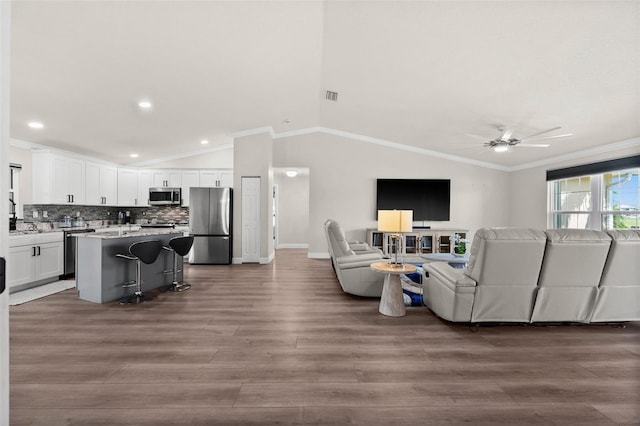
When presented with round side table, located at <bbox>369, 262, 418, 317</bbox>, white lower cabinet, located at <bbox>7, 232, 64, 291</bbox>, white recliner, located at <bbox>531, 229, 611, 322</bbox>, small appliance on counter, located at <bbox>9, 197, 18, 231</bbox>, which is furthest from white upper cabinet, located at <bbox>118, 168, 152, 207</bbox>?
white recliner, located at <bbox>531, 229, 611, 322</bbox>

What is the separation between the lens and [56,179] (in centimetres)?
571

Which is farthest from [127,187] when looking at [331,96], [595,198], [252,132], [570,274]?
[595,198]

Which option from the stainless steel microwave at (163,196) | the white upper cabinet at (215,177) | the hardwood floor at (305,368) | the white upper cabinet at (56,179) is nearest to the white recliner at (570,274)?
the hardwood floor at (305,368)

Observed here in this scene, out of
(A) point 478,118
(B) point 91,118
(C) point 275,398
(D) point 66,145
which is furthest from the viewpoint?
(D) point 66,145

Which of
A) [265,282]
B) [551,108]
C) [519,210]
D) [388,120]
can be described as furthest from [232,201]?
[519,210]

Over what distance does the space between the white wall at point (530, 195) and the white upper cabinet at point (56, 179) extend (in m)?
9.94

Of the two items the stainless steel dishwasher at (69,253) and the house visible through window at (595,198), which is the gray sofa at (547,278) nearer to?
the house visible through window at (595,198)

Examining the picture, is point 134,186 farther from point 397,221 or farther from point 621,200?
point 621,200

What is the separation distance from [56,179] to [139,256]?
11.4 feet

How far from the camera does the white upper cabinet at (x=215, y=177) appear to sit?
758 centimetres

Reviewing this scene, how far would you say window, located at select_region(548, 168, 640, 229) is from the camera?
16.9ft

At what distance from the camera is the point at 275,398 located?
1953mm

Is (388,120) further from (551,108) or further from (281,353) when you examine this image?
(281,353)

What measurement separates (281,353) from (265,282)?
260 cm
